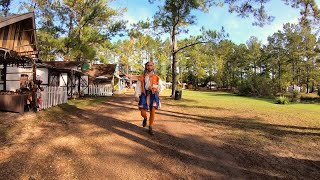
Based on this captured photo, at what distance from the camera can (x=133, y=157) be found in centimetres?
548

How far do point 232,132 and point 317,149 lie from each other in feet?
8.68

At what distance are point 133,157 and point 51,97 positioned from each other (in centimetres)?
979

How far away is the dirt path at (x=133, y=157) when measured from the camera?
4.64m

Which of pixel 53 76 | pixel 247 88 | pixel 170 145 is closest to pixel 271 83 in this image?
pixel 247 88

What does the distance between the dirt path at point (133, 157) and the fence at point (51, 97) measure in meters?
4.22

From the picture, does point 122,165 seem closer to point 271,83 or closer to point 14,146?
point 14,146

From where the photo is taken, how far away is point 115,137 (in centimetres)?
718

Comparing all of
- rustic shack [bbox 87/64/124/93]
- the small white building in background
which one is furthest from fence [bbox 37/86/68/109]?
rustic shack [bbox 87/64/124/93]

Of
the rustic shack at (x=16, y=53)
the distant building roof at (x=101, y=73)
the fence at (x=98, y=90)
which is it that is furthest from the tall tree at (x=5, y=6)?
the distant building roof at (x=101, y=73)

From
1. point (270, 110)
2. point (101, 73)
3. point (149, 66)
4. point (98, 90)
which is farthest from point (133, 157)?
point (101, 73)

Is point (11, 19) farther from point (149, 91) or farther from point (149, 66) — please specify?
point (149, 91)

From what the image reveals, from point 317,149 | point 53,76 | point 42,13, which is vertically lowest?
point 317,149

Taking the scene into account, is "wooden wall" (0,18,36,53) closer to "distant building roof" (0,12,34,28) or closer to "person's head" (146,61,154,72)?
"distant building roof" (0,12,34,28)

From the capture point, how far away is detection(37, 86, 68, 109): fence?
12.3 m
